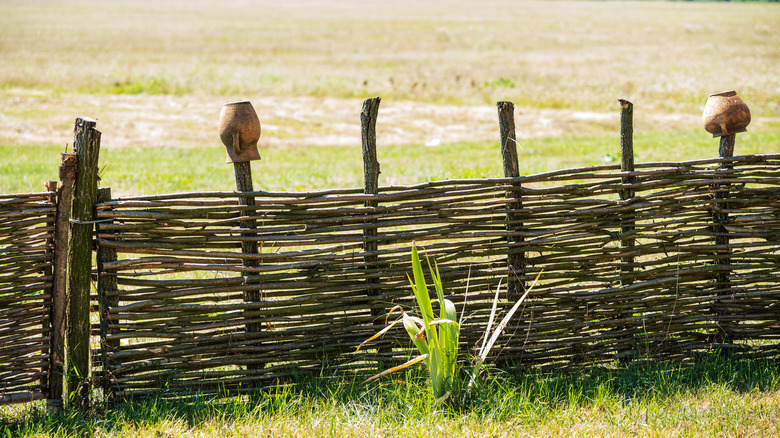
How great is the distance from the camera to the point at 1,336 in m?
3.37

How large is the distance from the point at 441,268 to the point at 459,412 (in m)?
0.86

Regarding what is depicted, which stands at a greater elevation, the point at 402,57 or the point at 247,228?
the point at 402,57

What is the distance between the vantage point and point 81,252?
3.38 meters

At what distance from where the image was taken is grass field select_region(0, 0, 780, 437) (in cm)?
330

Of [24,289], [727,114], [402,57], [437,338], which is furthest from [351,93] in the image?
[437,338]

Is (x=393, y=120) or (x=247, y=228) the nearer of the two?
(x=247, y=228)

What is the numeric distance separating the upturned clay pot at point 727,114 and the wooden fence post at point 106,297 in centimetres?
357

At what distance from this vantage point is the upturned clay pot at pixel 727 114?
401 cm

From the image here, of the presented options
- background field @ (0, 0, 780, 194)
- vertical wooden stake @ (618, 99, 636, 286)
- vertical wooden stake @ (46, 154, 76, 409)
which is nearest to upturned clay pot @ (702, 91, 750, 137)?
vertical wooden stake @ (618, 99, 636, 286)

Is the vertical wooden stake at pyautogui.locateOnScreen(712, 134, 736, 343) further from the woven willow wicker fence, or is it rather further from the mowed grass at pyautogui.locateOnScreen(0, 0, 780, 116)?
the mowed grass at pyautogui.locateOnScreen(0, 0, 780, 116)

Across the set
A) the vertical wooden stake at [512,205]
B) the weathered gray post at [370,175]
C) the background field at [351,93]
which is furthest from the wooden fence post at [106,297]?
the vertical wooden stake at [512,205]

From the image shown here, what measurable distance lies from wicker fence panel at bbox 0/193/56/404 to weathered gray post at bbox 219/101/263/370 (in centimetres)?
96

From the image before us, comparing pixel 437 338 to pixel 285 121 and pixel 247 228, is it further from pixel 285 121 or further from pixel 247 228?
pixel 285 121

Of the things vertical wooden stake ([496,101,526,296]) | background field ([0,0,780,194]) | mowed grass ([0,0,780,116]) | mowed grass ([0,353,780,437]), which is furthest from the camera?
mowed grass ([0,0,780,116])
